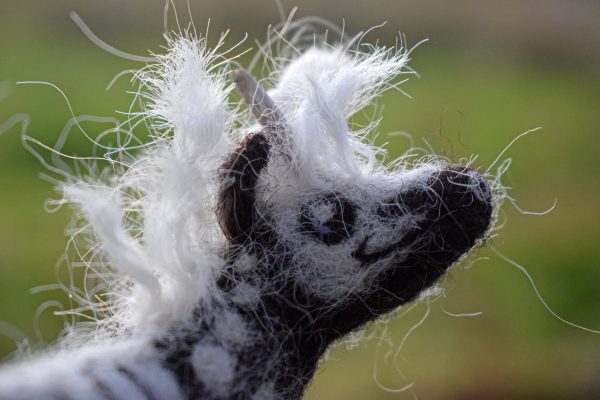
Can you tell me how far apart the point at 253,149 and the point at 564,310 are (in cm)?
120

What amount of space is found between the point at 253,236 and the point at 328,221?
53 mm

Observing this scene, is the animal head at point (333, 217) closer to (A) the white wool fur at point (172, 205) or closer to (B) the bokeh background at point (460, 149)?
(A) the white wool fur at point (172, 205)

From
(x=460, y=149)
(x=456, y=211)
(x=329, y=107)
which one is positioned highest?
(x=329, y=107)

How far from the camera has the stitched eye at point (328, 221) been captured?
1.60 ft

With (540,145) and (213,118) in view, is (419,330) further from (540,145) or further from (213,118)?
(213,118)

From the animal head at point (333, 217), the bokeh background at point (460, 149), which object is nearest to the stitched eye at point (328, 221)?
the animal head at point (333, 217)

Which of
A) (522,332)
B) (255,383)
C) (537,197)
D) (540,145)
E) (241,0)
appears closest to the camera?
(255,383)

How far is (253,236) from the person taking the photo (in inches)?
19.2

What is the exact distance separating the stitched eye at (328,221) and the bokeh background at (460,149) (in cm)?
26

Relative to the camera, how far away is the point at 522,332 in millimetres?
1475

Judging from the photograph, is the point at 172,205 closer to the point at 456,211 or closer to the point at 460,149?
the point at 456,211

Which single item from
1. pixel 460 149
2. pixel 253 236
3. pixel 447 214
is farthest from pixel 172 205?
pixel 460 149

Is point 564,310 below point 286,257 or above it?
below

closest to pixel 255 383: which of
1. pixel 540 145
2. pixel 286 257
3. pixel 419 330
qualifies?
pixel 286 257
